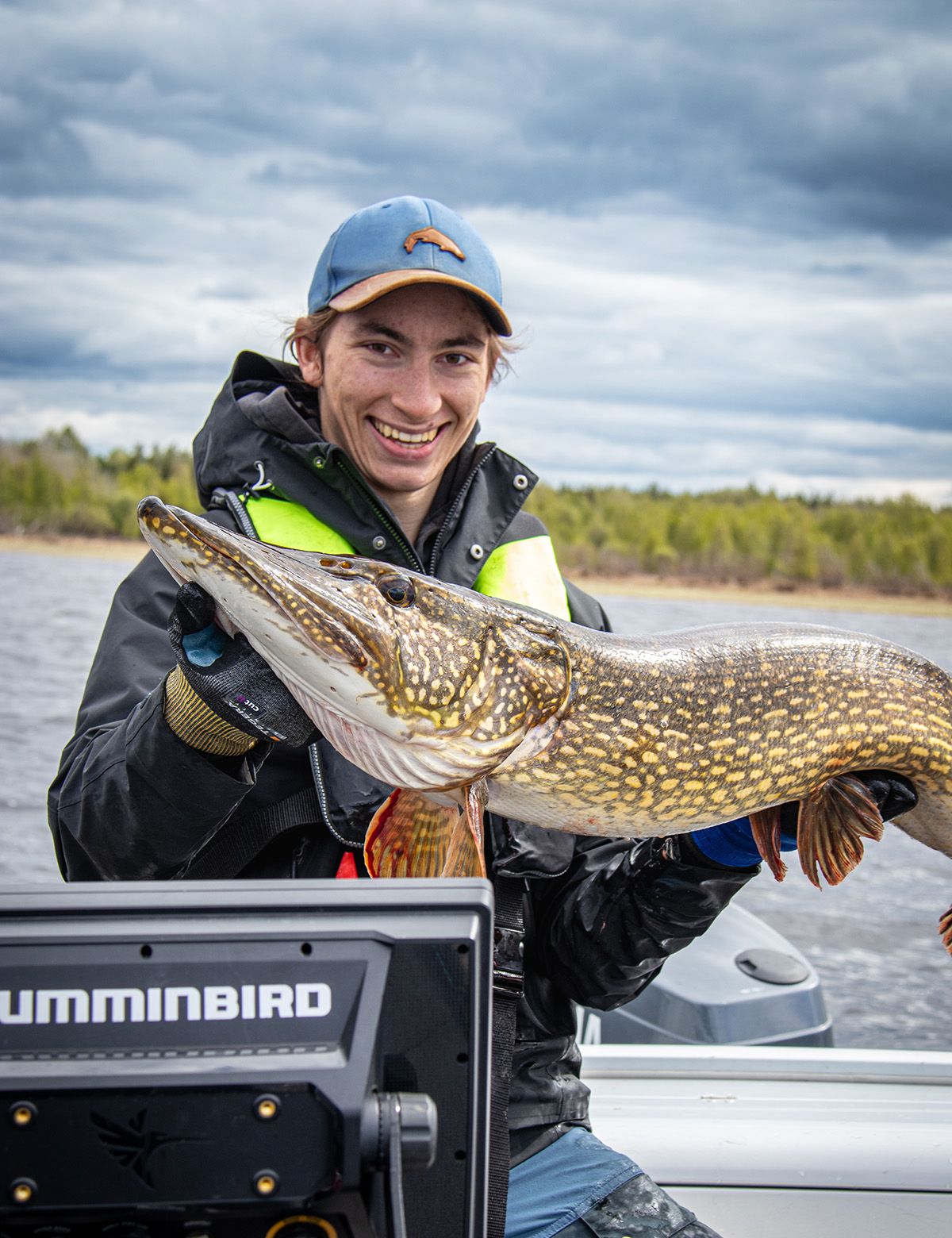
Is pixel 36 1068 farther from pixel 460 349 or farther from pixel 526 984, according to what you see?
pixel 460 349

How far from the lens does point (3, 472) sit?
1018 inches

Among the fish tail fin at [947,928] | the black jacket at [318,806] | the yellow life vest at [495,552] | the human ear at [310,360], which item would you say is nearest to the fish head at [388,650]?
the black jacket at [318,806]

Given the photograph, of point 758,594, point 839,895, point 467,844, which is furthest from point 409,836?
point 758,594

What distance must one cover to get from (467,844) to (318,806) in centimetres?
30

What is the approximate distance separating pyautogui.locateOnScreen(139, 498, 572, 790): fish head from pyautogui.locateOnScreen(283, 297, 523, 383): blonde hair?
73 centimetres

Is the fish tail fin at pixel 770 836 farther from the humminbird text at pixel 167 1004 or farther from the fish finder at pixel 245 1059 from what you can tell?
the humminbird text at pixel 167 1004

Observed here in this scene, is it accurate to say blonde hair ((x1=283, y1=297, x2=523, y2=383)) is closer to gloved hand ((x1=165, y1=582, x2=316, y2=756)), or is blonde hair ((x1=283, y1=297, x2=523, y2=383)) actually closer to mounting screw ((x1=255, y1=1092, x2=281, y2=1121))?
gloved hand ((x1=165, y1=582, x2=316, y2=756))

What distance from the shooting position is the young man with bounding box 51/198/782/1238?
1489 mm

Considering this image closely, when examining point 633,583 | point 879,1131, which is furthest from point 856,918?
point 633,583

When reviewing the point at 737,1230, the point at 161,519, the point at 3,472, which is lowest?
the point at 737,1230

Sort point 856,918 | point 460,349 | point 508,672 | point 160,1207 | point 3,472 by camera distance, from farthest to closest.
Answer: point 3,472 < point 856,918 < point 460,349 < point 508,672 < point 160,1207

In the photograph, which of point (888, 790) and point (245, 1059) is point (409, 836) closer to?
point (245, 1059)

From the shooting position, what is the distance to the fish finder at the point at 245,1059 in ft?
2.94

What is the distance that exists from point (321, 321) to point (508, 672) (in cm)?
91
